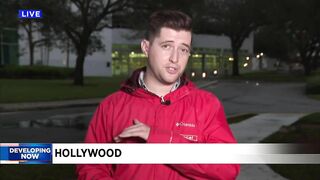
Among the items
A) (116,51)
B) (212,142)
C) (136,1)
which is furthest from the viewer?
(136,1)

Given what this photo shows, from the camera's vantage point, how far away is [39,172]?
14.0ft

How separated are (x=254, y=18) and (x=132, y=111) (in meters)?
1.55

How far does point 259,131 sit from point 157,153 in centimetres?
562

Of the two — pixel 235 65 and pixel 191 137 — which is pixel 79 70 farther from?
pixel 191 137

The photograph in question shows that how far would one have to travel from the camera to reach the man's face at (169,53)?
1697mm

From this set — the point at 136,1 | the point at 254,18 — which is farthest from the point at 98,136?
the point at 136,1

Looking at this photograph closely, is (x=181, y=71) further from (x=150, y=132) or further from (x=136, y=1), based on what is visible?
(x=136, y=1)

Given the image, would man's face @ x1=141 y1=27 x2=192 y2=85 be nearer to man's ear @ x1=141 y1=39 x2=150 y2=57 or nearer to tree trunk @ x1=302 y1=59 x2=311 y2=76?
man's ear @ x1=141 y1=39 x2=150 y2=57

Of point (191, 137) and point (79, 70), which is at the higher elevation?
point (79, 70)

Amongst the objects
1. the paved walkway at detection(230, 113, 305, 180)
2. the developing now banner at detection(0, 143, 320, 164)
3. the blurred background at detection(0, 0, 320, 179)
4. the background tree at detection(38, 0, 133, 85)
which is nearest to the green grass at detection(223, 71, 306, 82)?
the blurred background at detection(0, 0, 320, 179)

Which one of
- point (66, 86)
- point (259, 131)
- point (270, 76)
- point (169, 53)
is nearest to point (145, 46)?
point (169, 53)

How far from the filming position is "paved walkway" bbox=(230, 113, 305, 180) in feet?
16.7

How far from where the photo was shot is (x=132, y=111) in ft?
5.70

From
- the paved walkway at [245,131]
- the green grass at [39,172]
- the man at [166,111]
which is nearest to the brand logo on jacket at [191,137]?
the man at [166,111]
